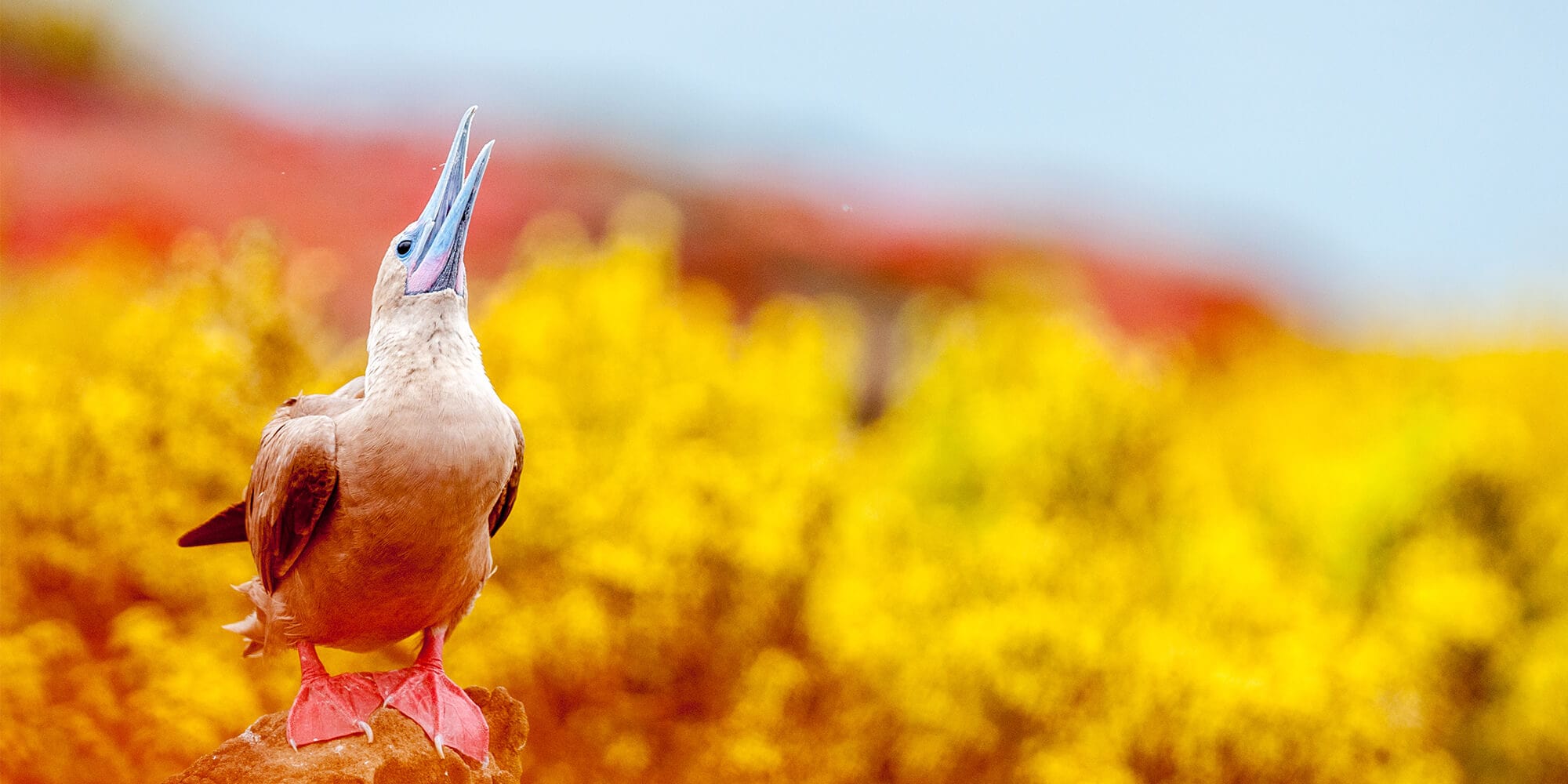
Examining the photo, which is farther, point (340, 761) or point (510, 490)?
point (510, 490)

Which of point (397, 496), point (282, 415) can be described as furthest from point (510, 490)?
point (282, 415)

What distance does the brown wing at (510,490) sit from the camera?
9.11ft

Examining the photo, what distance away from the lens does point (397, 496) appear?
8.27ft

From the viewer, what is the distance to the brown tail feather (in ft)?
9.87

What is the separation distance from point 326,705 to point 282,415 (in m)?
0.71

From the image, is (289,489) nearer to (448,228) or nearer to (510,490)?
(510,490)

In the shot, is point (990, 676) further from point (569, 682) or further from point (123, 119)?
point (123, 119)

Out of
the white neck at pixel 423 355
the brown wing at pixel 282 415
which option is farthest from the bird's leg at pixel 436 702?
the white neck at pixel 423 355

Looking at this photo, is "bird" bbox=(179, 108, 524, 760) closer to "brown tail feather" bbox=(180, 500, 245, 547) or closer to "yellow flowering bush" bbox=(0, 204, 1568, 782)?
"brown tail feather" bbox=(180, 500, 245, 547)

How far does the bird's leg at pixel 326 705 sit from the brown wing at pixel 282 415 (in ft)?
1.39

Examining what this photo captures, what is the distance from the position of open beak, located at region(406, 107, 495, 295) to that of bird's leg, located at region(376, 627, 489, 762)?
2.86 ft

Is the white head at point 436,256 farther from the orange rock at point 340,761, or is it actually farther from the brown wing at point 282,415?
the orange rock at point 340,761

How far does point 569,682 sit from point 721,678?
79cm

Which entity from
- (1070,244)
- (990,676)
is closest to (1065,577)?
(990,676)
